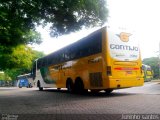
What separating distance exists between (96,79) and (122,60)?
1722 mm

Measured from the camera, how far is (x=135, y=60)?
15578 mm

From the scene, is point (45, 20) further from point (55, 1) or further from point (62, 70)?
point (62, 70)

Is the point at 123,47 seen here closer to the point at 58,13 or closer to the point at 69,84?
the point at 58,13

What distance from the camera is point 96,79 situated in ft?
50.3

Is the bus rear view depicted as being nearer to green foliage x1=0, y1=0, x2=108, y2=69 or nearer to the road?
the road

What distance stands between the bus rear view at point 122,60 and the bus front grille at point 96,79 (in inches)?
28.4

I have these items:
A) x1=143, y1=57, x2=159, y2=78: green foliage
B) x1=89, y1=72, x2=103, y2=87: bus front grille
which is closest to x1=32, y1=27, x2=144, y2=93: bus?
x1=89, y1=72, x2=103, y2=87: bus front grille

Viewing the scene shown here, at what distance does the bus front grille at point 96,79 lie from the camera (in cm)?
1490

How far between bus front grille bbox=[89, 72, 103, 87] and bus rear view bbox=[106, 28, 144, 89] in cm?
72

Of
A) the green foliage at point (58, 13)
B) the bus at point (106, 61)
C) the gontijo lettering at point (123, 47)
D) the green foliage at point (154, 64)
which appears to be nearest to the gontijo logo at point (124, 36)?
the bus at point (106, 61)

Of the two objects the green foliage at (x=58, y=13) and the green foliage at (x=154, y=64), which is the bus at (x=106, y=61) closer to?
the green foliage at (x=58, y=13)

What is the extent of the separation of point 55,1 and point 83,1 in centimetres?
105

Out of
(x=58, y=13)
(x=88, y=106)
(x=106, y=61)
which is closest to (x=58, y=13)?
(x=58, y=13)

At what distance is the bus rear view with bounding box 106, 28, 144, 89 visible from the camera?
47.5 ft
